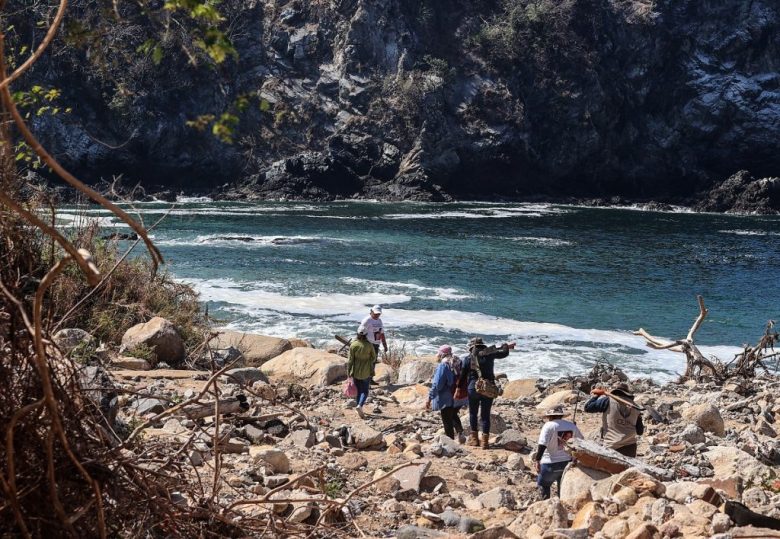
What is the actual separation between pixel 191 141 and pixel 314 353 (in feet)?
173

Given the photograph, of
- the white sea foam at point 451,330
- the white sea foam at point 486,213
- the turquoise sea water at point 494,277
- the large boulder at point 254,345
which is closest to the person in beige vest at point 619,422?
the turquoise sea water at point 494,277

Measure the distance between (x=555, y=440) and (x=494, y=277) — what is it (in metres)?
21.4

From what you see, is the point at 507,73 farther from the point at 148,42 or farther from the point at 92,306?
the point at 148,42

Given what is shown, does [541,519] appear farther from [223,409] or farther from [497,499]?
[223,409]

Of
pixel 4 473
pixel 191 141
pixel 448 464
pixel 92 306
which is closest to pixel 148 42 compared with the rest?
pixel 4 473

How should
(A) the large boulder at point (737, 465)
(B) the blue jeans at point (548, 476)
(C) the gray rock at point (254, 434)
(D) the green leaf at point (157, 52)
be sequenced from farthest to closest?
1. (C) the gray rock at point (254, 434)
2. (B) the blue jeans at point (548, 476)
3. (A) the large boulder at point (737, 465)
4. (D) the green leaf at point (157, 52)

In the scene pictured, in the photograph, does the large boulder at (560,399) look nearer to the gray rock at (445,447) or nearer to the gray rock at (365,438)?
the gray rock at (445,447)

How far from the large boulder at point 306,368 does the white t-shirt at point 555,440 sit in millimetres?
5231

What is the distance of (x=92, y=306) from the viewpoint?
11188mm

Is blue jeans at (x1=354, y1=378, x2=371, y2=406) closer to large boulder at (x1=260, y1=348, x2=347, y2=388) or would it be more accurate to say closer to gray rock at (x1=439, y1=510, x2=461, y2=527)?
large boulder at (x1=260, y1=348, x2=347, y2=388)

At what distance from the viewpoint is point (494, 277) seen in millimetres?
28359

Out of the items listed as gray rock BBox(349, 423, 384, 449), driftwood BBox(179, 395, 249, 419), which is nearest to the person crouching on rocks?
gray rock BBox(349, 423, 384, 449)

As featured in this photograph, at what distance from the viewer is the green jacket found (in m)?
10.2

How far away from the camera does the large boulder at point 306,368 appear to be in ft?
39.6
